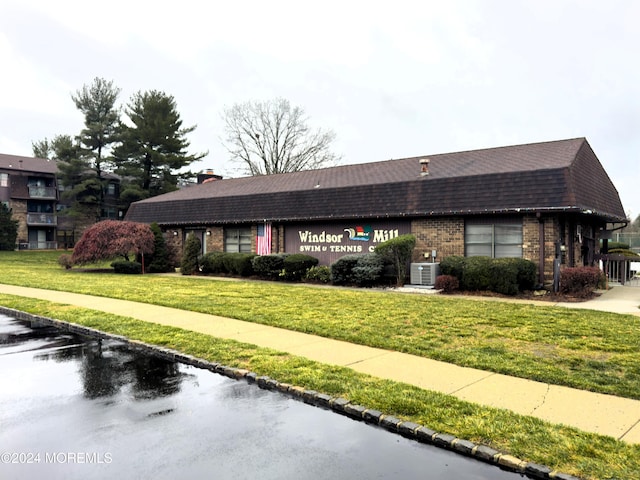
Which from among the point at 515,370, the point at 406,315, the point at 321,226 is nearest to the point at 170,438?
the point at 515,370

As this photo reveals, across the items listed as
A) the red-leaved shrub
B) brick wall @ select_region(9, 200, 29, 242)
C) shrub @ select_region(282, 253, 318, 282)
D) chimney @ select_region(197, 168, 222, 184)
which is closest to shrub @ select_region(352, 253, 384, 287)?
shrub @ select_region(282, 253, 318, 282)

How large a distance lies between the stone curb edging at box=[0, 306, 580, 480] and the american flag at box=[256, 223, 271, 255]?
1380 centimetres

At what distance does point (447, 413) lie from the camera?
434 centimetres

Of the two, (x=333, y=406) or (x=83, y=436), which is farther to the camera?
(x=333, y=406)

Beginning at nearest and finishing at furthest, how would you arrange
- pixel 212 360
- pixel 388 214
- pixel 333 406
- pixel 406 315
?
pixel 333 406, pixel 212 360, pixel 406 315, pixel 388 214

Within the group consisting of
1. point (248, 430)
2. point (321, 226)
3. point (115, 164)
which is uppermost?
point (115, 164)

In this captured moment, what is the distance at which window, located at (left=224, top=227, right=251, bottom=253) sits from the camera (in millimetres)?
22194

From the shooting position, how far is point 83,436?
4047 millimetres

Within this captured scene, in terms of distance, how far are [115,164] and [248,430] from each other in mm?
43739

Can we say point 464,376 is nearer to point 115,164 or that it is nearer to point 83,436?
point 83,436

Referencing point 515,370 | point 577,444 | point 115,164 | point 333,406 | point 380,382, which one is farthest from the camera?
point 115,164

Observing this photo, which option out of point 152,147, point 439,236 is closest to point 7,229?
point 152,147

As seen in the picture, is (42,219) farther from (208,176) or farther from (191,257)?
(191,257)

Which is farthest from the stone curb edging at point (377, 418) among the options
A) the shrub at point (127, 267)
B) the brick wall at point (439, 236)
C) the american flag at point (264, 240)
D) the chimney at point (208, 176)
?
the chimney at point (208, 176)
